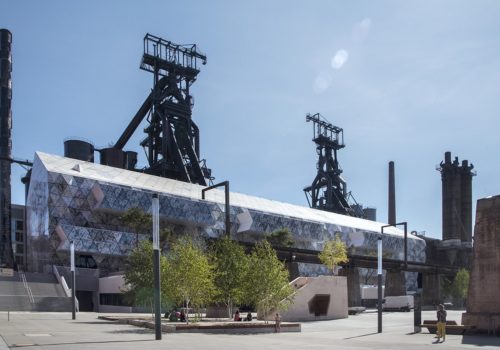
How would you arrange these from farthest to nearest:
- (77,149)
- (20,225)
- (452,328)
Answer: (77,149) → (20,225) → (452,328)

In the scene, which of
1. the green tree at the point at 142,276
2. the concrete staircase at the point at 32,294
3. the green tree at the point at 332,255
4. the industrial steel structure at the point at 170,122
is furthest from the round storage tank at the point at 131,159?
the green tree at the point at 142,276

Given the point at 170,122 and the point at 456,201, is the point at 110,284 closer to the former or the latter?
the point at 170,122

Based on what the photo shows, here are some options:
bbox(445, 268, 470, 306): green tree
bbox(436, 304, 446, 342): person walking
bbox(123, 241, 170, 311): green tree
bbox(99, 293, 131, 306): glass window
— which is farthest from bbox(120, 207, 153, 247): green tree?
bbox(445, 268, 470, 306): green tree

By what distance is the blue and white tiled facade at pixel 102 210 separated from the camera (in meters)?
71.1

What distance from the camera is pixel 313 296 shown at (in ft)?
156

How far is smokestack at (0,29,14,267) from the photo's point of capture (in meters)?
77.6

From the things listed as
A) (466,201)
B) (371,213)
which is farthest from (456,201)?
(371,213)

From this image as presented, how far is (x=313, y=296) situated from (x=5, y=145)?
52305 millimetres

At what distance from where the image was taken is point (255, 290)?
3453 centimetres

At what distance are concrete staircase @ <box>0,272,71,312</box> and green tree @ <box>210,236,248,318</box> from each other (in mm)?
20652

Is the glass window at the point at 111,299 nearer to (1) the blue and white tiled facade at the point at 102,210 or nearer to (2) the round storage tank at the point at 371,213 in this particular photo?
(1) the blue and white tiled facade at the point at 102,210

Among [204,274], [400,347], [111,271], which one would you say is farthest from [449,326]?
[111,271]

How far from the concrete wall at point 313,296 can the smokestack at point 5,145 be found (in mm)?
47653

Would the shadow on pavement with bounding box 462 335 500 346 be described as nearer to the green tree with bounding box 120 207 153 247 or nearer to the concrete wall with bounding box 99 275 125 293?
the concrete wall with bounding box 99 275 125 293
